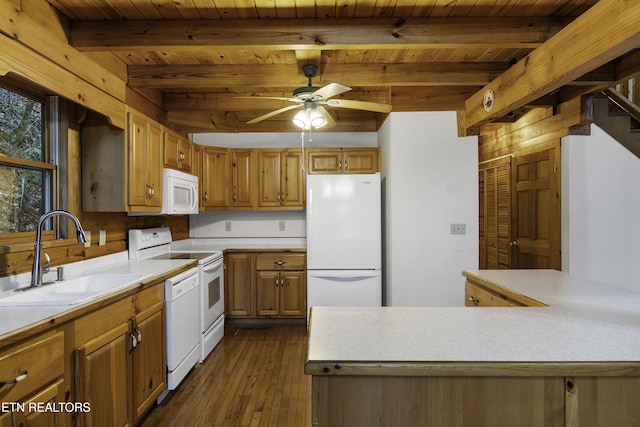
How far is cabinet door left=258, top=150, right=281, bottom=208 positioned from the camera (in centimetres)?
383

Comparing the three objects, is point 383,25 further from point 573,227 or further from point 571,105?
point 573,227

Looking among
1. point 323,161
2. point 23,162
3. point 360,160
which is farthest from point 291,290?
point 23,162

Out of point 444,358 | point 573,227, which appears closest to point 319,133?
point 573,227

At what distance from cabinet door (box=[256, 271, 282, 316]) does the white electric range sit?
404mm

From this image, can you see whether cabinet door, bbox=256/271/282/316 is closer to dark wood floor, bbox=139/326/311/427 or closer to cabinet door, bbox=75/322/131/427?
dark wood floor, bbox=139/326/311/427

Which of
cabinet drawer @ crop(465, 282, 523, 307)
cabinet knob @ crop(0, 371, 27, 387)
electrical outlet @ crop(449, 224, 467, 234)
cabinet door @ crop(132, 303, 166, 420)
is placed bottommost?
cabinet door @ crop(132, 303, 166, 420)

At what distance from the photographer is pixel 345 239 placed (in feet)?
11.0

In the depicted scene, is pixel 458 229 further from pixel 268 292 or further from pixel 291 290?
pixel 268 292

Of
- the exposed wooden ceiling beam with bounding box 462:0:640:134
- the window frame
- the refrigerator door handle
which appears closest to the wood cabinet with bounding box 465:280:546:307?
the exposed wooden ceiling beam with bounding box 462:0:640:134

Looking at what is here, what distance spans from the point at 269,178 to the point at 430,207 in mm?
1819

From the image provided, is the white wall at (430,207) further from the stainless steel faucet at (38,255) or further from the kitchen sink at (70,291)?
the stainless steel faucet at (38,255)

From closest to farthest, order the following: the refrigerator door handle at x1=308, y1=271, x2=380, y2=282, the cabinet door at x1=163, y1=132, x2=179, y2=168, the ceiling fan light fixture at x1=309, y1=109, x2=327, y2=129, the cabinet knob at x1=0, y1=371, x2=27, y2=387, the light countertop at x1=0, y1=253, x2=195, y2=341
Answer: the cabinet knob at x1=0, y1=371, x2=27, y2=387, the light countertop at x1=0, y1=253, x2=195, y2=341, the ceiling fan light fixture at x1=309, y1=109, x2=327, y2=129, the cabinet door at x1=163, y1=132, x2=179, y2=168, the refrigerator door handle at x1=308, y1=271, x2=380, y2=282

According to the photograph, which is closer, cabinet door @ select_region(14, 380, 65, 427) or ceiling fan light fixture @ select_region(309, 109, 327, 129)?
cabinet door @ select_region(14, 380, 65, 427)

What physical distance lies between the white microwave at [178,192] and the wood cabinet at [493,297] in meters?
2.41
